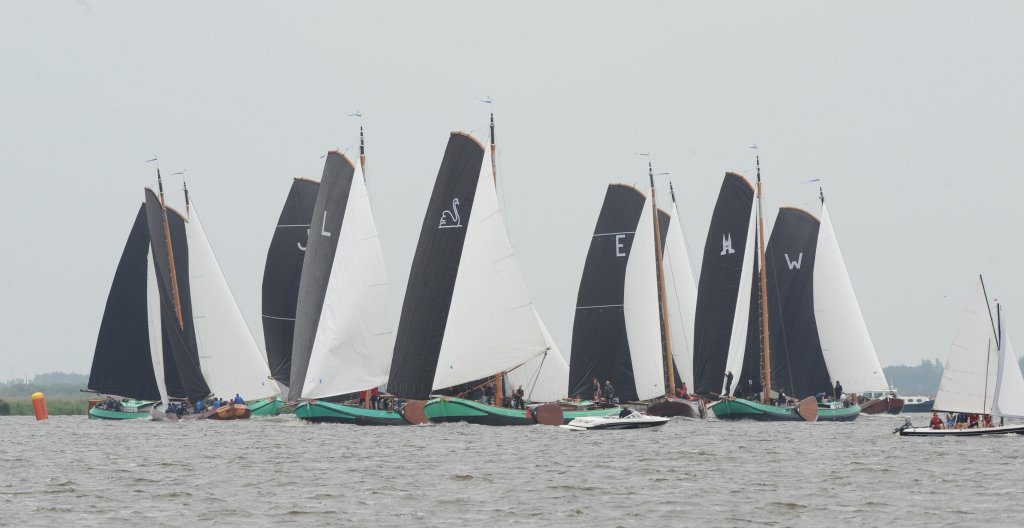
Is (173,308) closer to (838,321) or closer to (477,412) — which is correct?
(477,412)

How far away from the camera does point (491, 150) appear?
7262 cm

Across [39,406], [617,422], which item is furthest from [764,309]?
[39,406]

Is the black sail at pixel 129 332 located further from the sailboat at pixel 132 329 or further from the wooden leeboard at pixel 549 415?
the wooden leeboard at pixel 549 415

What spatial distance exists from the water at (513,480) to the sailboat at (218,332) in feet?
68.9

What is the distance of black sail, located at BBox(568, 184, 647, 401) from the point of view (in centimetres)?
7756

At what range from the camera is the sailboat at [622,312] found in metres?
77.6

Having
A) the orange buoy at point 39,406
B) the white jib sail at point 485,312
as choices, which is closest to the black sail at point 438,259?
the white jib sail at point 485,312

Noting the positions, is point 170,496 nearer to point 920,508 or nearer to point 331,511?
point 331,511

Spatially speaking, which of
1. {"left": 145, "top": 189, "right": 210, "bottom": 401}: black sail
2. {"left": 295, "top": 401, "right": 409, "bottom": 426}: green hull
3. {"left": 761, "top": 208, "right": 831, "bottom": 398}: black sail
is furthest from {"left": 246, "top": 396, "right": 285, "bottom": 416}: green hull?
{"left": 761, "top": 208, "right": 831, "bottom": 398}: black sail

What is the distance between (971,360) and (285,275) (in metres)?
43.2

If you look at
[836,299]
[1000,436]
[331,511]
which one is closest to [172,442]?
[331,511]

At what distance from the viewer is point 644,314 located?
7869cm

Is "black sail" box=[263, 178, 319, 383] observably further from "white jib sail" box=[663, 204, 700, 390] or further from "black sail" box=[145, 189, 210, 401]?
"white jib sail" box=[663, 204, 700, 390]

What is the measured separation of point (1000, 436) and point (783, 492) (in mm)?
25835
